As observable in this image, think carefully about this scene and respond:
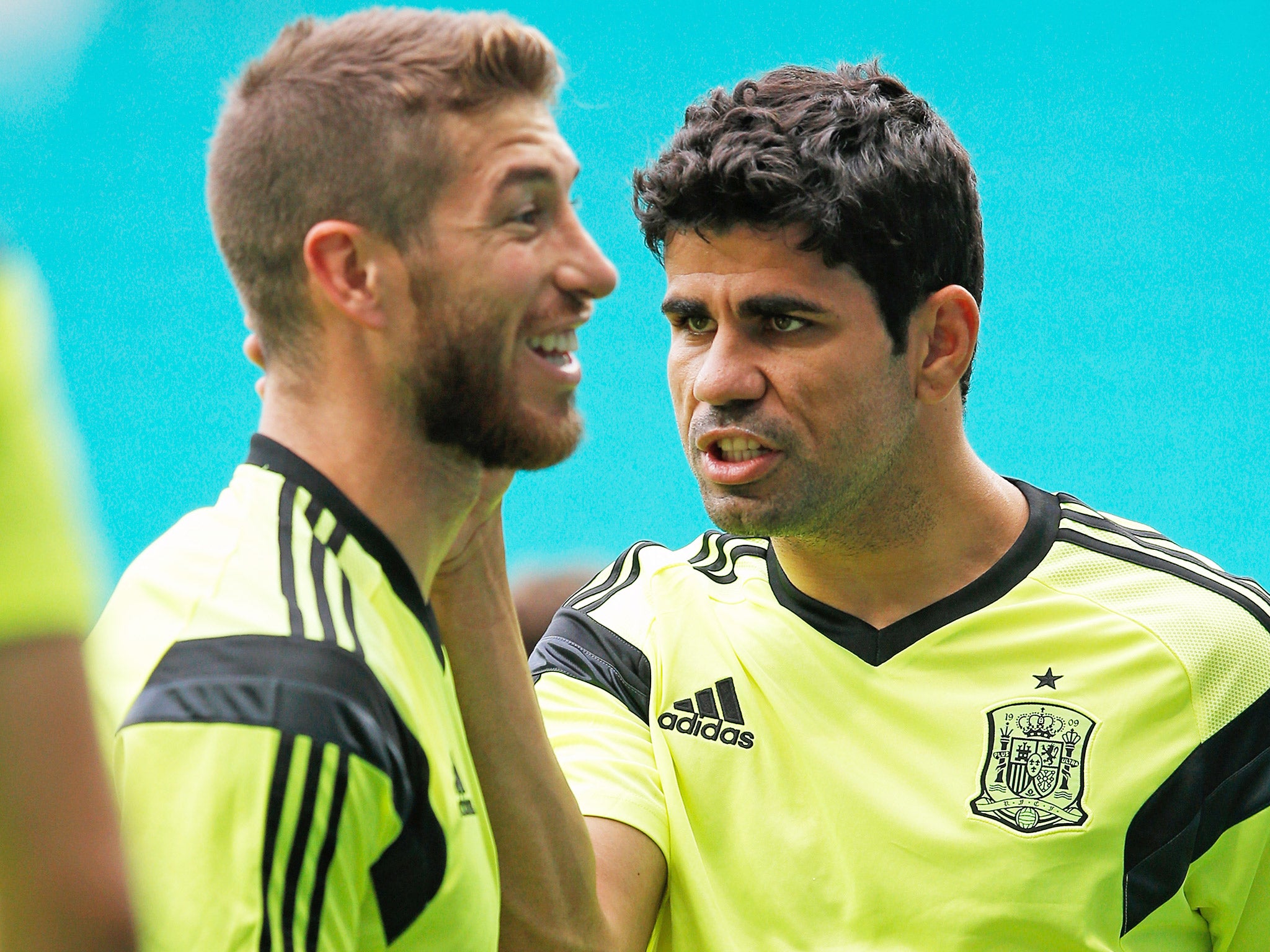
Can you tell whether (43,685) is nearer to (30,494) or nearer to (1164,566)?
(30,494)

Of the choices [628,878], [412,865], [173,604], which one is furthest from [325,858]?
[628,878]

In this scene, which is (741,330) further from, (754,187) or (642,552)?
(642,552)

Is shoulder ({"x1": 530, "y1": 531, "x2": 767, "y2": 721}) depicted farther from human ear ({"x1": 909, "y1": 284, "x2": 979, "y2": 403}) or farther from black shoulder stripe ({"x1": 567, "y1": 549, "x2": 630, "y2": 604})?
human ear ({"x1": 909, "y1": 284, "x2": 979, "y2": 403})

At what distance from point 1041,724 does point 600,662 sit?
72cm

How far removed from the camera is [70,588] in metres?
0.68

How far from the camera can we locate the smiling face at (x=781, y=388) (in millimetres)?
2250

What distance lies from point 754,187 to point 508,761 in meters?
1.07

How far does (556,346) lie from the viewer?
1.49 m

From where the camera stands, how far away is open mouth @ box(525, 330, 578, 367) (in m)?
1.45

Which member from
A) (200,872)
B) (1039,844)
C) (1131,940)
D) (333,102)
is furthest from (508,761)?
(1131,940)

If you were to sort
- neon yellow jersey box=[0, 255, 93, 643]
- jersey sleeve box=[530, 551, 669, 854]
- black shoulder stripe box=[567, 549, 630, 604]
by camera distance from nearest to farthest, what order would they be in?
neon yellow jersey box=[0, 255, 93, 643] → jersey sleeve box=[530, 551, 669, 854] → black shoulder stripe box=[567, 549, 630, 604]

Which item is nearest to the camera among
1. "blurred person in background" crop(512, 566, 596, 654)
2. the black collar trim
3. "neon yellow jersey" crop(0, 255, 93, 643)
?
"neon yellow jersey" crop(0, 255, 93, 643)

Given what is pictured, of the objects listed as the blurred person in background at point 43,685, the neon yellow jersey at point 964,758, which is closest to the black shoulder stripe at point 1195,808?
the neon yellow jersey at point 964,758

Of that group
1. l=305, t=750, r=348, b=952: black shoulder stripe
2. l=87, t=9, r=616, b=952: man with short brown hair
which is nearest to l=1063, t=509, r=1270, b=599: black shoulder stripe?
l=87, t=9, r=616, b=952: man with short brown hair
